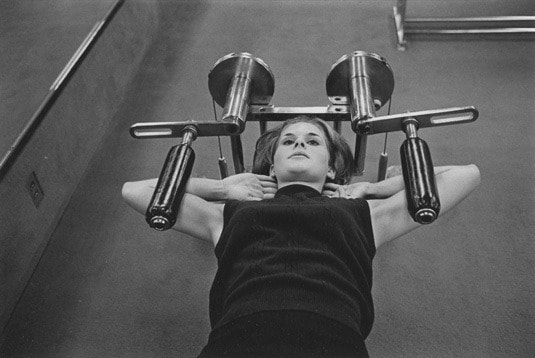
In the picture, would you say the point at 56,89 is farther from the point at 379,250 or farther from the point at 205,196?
the point at 379,250

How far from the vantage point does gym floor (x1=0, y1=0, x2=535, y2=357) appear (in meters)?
1.63

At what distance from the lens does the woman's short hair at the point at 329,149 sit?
5.27ft

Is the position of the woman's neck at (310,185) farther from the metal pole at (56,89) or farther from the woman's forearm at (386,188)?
the metal pole at (56,89)

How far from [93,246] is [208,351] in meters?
1.00

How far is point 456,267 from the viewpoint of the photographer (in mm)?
1778

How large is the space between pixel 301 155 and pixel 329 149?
0.19m

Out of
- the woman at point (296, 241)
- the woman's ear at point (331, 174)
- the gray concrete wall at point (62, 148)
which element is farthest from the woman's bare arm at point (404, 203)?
the gray concrete wall at point (62, 148)

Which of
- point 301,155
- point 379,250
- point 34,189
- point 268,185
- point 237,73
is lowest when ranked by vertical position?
point 379,250

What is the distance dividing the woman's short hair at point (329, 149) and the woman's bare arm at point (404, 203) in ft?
0.87

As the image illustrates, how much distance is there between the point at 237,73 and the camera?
5.56 ft

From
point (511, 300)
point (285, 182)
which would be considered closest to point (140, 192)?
point (285, 182)

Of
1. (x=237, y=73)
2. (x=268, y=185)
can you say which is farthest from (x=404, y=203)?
(x=237, y=73)

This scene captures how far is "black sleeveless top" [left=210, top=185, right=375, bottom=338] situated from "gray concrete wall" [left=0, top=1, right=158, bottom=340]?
0.86m

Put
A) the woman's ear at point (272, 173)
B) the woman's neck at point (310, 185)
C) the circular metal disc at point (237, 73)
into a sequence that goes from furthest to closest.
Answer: the circular metal disc at point (237, 73), the woman's ear at point (272, 173), the woman's neck at point (310, 185)
